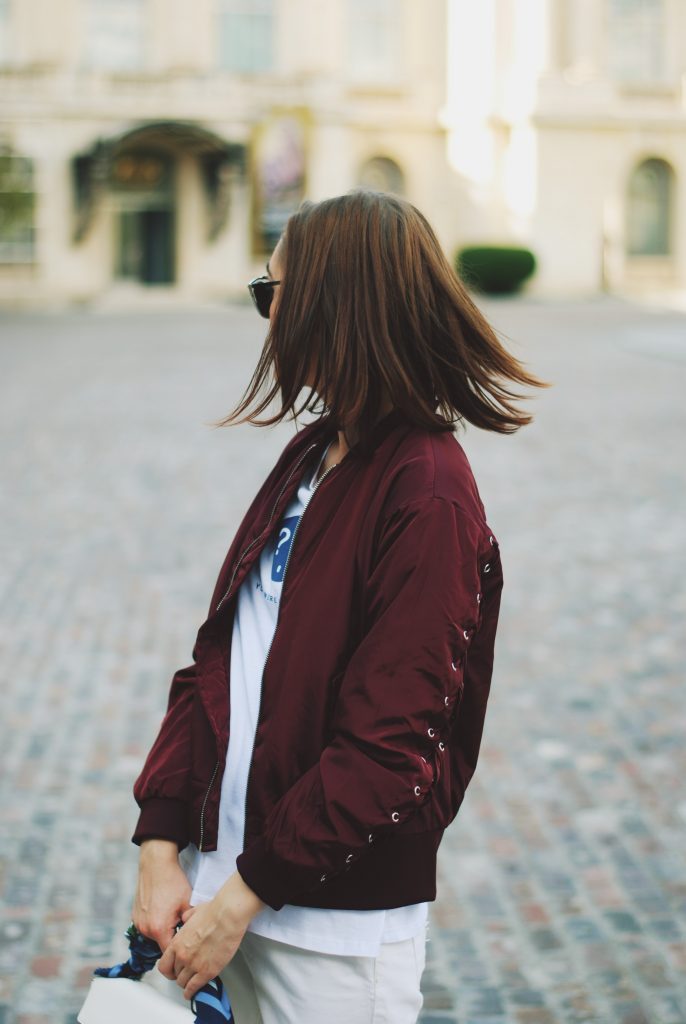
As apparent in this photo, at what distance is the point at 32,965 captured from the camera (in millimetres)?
3471

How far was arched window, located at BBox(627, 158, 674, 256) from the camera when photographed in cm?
4053

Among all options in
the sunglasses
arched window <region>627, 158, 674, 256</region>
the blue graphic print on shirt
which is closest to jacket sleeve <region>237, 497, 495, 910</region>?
the blue graphic print on shirt

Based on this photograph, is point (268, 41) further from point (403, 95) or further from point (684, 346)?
point (684, 346)

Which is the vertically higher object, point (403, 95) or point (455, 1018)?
point (403, 95)

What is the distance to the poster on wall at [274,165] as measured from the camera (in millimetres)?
37000

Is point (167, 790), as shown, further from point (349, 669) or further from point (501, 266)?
point (501, 266)

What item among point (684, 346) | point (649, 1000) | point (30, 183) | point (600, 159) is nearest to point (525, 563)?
point (649, 1000)

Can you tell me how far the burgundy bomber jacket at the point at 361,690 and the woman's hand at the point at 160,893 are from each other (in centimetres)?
2

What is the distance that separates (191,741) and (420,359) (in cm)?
68

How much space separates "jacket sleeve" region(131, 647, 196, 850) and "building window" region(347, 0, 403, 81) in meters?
39.6

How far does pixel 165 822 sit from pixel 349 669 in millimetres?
438

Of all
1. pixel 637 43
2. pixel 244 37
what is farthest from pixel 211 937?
pixel 637 43

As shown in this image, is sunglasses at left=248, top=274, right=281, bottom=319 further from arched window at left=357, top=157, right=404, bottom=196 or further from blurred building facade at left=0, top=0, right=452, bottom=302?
arched window at left=357, top=157, right=404, bottom=196

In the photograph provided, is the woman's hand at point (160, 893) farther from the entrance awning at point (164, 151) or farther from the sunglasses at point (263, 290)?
the entrance awning at point (164, 151)
